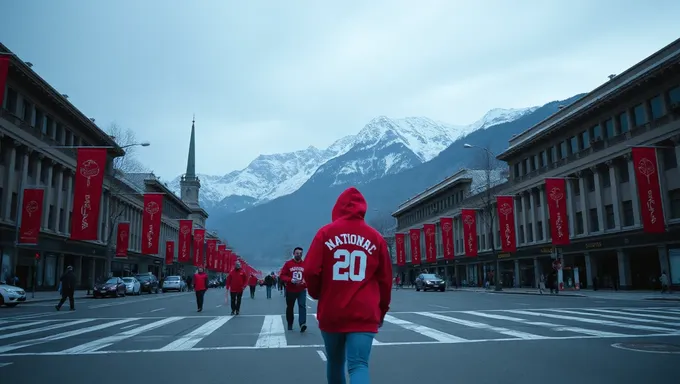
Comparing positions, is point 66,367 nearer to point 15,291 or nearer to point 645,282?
point 15,291

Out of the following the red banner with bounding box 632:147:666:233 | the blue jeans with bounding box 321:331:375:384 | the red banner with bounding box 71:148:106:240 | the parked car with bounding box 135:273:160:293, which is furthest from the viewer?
the parked car with bounding box 135:273:160:293

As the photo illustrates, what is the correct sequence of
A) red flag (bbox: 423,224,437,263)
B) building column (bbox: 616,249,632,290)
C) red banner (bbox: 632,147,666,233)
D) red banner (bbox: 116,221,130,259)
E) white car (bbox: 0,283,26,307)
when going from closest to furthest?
white car (bbox: 0,283,26,307)
red banner (bbox: 632,147,666,233)
building column (bbox: 616,249,632,290)
red banner (bbox: 116,221,130,259)
red flag (bbox: 423,224,437,263)

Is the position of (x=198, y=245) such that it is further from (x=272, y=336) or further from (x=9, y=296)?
(x=272, y=336)

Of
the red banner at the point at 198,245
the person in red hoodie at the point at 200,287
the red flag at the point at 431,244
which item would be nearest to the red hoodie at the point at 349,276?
the person in red hoodie at the point at 200,287

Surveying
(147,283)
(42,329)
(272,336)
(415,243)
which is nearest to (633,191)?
(415,243)

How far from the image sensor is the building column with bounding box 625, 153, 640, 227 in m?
38.0

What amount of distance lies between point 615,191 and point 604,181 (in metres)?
2.57

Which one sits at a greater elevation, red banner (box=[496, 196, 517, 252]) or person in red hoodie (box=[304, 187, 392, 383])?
red banner (box=[496, 196, 517, 252])

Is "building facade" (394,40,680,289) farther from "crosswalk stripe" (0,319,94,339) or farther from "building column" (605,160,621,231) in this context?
"crosswalk stripe" (0,319,94,339)

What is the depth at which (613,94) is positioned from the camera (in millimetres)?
39125

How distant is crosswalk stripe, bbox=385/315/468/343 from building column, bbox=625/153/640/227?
30154 mm

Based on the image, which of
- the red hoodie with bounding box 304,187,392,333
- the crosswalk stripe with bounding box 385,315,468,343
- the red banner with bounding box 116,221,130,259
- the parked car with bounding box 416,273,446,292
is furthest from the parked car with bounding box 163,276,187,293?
the red hoodie with bounding box 304,187,392,333

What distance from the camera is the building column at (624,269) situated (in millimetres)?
38844

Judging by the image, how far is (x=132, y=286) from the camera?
43.1 metres
